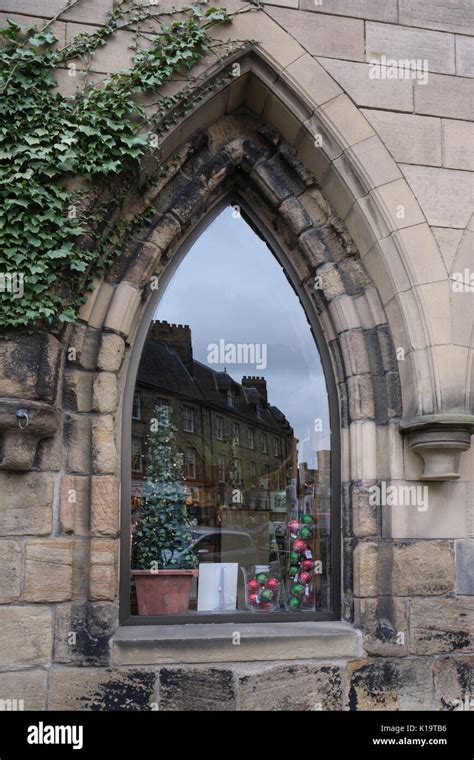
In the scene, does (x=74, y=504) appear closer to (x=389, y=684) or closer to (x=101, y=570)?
(x=101, y=570)

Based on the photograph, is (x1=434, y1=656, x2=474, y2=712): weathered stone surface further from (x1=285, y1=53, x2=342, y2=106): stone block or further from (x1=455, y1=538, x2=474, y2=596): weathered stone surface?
(x1=285, y1=53, x2=342, y2=106): stone block

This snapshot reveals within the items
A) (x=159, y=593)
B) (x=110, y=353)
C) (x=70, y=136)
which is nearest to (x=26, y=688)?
(x=159, y=593)

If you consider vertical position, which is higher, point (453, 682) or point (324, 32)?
point (324, 32)

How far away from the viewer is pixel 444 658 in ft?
13.5

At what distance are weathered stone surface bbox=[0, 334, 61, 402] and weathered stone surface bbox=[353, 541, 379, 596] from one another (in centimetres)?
196

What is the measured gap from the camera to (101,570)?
388 centimetres

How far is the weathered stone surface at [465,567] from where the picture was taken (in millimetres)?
4164

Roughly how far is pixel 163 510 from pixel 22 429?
3.90 feet

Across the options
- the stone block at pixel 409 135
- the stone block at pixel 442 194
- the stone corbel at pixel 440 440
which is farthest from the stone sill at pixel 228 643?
the stone block at pixel 409 135

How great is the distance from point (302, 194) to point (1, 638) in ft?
10.1

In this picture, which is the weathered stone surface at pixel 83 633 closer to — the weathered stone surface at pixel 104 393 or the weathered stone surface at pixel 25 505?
the weathered stone surface at pixel 25 505

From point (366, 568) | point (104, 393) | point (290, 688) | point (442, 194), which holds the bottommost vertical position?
point (290, 688)

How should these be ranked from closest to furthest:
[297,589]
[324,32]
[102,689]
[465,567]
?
[102,689]
[465,567]
[324,32]
[297,589]

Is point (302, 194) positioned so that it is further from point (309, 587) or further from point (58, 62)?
point (309, 587)
